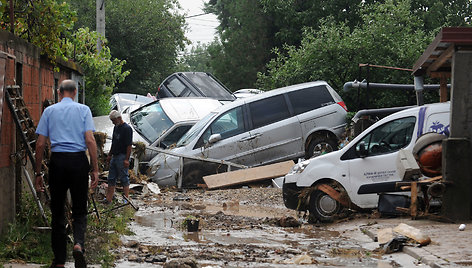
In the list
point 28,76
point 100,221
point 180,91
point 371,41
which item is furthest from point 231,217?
point 180,91

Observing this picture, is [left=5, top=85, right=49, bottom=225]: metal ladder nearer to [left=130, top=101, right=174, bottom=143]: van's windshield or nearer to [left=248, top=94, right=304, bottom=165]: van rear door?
[left=248, top=94, right=304, bottom=165]: van rear door

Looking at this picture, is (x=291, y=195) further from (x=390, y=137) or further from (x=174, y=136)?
(x=174, y=136)

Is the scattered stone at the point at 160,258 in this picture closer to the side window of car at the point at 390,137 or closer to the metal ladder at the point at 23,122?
the metal ladder at the point at 23,122

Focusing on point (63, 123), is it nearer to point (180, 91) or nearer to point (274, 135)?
point (274, 135)

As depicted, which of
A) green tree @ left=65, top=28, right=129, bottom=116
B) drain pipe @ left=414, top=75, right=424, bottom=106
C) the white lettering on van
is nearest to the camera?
the white lettering on van

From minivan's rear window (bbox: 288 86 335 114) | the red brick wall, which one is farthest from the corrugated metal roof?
the red brick wall

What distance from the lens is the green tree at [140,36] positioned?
141 feet

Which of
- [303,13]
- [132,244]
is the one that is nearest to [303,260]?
[132,244]

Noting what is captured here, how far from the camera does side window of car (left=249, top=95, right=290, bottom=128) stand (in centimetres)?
1766

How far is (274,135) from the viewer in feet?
57.5

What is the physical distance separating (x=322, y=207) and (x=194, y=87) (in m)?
13.2

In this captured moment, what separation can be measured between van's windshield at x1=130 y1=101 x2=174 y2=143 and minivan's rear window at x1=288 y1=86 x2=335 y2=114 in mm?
3601

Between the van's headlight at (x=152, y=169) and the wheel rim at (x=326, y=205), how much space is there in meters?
6.22

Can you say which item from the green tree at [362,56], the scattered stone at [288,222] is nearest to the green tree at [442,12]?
the green tree at [362,56]
